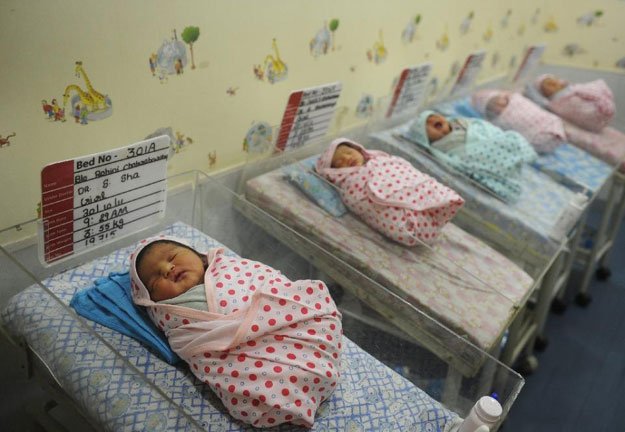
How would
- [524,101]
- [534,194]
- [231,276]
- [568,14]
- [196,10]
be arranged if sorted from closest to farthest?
[231,276] < [196,10] < [534,194] < [524,101] < [568,14]

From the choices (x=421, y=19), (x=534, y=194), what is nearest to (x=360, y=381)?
(x=534, y=194)

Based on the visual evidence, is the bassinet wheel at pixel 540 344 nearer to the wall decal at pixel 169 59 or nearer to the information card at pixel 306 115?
the information card at pixel 306 115

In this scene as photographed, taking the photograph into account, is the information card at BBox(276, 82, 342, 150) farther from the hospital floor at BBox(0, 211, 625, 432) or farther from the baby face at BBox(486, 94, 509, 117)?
the baby face at BBox(486, 94, 509, 117)

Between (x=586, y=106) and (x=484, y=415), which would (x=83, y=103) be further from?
(x=586, y=106)

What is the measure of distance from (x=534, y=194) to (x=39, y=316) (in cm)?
199

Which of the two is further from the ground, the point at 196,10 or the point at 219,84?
the point at 196,10

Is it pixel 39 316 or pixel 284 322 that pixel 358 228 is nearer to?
pixel 284 322

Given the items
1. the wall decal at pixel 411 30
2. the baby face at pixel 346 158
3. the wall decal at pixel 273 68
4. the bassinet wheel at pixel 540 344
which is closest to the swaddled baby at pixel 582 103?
the wall decal at pixel 411 30

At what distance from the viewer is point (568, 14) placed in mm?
3877

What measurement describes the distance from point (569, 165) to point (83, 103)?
233 cm

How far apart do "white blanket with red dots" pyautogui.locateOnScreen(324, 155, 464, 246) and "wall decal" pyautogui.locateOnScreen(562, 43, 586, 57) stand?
2.91m

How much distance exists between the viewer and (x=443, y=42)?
294 centimetres

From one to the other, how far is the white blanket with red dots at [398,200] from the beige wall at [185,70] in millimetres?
482

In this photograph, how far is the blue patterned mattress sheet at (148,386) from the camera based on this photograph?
102 cm
